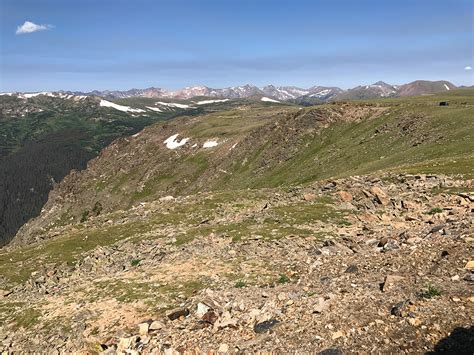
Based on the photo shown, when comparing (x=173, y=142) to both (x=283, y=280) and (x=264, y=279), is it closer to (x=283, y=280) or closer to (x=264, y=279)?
(x=264, y=279)

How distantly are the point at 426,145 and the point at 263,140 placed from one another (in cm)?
6249

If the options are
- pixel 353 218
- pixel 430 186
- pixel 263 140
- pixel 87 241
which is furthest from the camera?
pixel 263 140

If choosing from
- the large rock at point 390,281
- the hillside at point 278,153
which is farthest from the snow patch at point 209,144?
the large rock at point 390,281

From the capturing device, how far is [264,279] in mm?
20766

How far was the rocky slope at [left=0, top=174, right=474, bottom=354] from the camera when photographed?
1409 cm

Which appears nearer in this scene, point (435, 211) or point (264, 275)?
point (264, 275)


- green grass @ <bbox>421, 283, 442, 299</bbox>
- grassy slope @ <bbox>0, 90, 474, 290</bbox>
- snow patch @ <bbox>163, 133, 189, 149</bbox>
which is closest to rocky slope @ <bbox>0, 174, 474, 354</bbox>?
green grass @ <bbox>421, 283, 442, 299</bbox>

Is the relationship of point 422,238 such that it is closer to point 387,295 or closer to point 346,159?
point 387,295

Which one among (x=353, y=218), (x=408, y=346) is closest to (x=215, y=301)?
(x=408, y=346)

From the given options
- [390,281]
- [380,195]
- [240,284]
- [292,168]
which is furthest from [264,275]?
[292,168]

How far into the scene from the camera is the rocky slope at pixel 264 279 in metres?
14.1

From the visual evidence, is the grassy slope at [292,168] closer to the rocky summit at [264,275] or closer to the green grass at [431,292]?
the rocky summit at [264,275]

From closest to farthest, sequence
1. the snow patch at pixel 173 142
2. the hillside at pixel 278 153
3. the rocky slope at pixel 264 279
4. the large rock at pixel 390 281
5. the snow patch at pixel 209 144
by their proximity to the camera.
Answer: the rocky slope at pixel 264 279 < the large rock at pixel 390 281 < the hillside at pixel 278 153 < the snow patch at pixel 209 144 < the snow patch at pixel 173 142

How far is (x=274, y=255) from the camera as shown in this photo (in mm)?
24266
